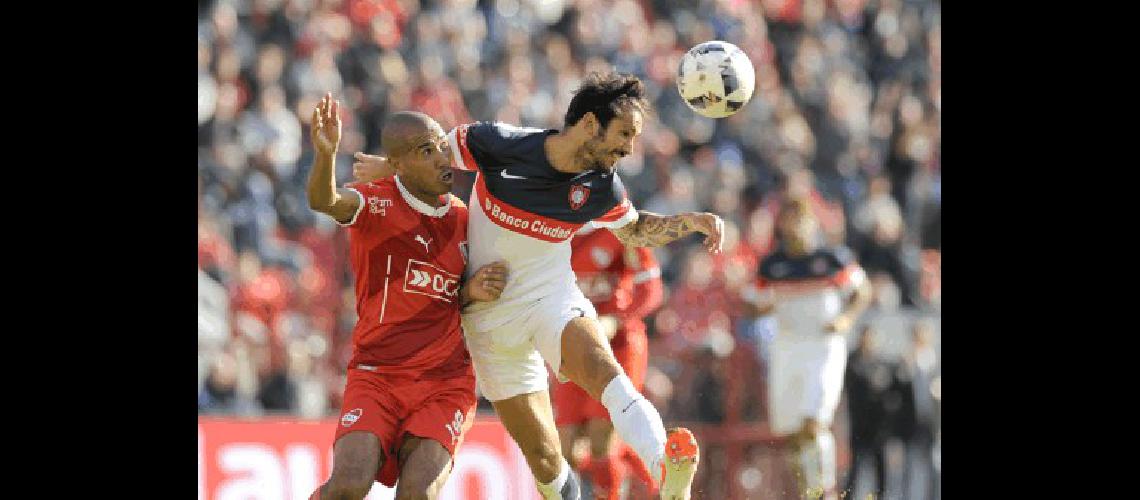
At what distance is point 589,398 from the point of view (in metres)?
6.80

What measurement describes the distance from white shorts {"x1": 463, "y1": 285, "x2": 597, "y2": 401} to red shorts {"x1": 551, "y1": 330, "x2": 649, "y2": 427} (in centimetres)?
136

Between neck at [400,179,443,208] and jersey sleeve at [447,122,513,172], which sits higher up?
jersey sleeve at [447,122,513,172]

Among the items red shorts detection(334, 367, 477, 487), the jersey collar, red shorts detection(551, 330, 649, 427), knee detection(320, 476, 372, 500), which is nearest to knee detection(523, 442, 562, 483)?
red shorts detection(334, 367, 477, 487)

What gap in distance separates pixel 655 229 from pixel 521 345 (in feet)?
2.52

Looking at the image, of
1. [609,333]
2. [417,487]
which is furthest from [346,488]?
[609,333]

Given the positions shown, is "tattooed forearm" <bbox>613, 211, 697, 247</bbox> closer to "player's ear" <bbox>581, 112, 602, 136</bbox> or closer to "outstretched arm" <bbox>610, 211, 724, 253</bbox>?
"outstretched arm" <bbox>610, 211, 724, 253</bbox>

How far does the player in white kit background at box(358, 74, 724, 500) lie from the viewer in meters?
5.27

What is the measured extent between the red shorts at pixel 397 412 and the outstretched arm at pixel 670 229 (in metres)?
1.09

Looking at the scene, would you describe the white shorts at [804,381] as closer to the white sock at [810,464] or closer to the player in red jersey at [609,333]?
the white sock at [810,464]

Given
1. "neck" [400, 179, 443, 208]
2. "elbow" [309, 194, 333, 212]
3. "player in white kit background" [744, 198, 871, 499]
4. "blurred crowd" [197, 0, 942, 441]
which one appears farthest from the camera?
"blurred crowd" [197, 0, 942, 441]

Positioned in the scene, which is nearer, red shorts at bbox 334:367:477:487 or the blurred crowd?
red shorts at bbox 334:367:477:487

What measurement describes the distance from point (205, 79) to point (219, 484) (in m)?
2.99

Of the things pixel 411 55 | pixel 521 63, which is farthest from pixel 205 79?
pixel 521 63

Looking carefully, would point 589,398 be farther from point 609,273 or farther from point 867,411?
point 867,411
